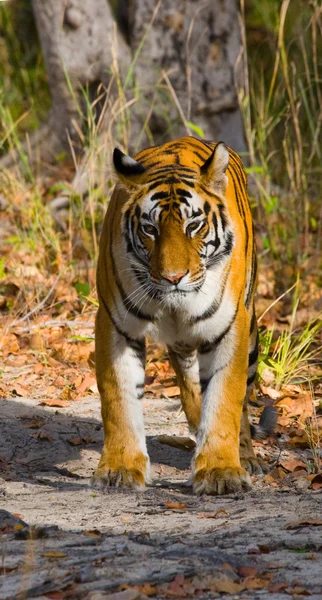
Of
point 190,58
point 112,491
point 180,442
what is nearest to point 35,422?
point 180,442

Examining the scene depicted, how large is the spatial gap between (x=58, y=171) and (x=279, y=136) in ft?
7.44

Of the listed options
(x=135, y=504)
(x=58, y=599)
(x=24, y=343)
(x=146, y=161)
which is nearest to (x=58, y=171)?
(x=24, y=343)

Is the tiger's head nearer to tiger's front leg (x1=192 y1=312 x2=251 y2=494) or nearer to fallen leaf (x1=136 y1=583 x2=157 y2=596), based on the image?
tiger's front leg (x1=192 y1=312 x2=251 y2=494)

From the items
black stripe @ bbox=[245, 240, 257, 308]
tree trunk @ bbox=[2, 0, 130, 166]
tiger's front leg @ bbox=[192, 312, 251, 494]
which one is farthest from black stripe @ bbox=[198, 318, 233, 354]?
tree trunk @ bbox=[2, 0, 130, 166]

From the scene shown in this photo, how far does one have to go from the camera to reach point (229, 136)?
9.66 m

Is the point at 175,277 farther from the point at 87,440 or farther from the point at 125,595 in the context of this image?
the point at 125,595

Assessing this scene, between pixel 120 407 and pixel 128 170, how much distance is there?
109cm

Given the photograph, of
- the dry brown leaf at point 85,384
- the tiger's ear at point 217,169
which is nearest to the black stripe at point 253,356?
the tiger's ear at point 217,169

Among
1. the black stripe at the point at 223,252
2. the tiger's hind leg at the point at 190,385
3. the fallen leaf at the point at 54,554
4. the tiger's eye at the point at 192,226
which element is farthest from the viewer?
the tiger's hind leg at the point at 190,385

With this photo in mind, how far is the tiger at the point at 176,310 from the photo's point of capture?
428 centimetres

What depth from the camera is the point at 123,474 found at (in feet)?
14.4

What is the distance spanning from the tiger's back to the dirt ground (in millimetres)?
223

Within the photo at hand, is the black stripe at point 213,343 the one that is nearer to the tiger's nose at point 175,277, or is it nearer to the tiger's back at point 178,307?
the tiger's back at point 178,307

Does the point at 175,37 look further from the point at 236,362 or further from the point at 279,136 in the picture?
the point at 236,362
